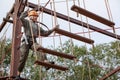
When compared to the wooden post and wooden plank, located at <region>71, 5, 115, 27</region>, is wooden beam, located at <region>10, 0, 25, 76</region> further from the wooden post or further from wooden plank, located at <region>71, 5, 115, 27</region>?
wooden plank, located at <region>71, 5, 115, 27</region>

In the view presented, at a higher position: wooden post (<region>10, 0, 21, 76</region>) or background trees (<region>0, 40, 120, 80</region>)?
wooden post (<region>10, 0, 21, 76</region>)

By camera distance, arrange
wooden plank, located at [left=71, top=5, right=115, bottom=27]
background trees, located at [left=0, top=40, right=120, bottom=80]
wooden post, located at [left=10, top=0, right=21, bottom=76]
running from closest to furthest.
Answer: wooden plank, located at [left=71, top=5, right=115, bottom=27] → wooden post, located at [left=10, top=0, right=21, bottom=76] → background trees, located at [left=0, top=40, right=120, bottom=80]

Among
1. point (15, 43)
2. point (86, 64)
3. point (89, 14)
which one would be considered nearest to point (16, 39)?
point (15, 43)

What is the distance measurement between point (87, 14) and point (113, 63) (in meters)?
17.0

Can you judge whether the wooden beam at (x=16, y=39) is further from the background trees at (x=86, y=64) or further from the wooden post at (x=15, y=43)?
the background trees at (x=86, y=64)

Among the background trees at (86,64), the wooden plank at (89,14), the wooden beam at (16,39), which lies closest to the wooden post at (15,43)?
the wooden beam at (16,39)

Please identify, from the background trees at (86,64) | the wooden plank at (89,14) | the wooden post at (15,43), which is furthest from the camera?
the background trees at (86,64)

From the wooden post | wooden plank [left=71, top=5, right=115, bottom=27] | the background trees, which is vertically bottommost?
the background trees

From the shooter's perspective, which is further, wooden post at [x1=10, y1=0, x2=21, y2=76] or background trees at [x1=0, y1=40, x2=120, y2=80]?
background trees at [x1=0, y1=40, x2=120, y2=80]

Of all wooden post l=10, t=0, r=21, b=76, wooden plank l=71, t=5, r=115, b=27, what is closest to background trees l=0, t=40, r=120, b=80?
wooden post l=10, t=0, r=21, b=76

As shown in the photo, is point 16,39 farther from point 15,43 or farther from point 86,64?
point 86,64

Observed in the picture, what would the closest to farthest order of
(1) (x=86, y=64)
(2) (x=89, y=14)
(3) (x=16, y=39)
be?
1. (2) (x=89, y=14)
2. (3) (x=16, y=39)
3. (1) (x=86, y=64)

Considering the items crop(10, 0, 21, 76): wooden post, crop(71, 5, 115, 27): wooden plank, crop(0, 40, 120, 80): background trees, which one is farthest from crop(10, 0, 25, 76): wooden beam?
crop(0, 40, 120, 80): background trees

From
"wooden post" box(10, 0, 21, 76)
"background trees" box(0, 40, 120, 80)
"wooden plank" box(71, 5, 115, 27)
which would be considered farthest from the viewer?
"background trees" box(0, 40, 120, 80)
